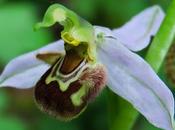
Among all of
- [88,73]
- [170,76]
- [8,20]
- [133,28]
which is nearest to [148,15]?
[133,28]

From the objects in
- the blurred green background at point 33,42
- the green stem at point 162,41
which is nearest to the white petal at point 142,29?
the green stem at point 162,41

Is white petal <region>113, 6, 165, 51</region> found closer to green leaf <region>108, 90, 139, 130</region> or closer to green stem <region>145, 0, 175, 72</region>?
green stem <region>145, 0, 175, 72</region>

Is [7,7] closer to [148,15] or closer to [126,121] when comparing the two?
[148,15]

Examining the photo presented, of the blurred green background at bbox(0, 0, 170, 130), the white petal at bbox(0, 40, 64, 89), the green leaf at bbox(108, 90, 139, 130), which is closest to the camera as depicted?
the green leaf at bbox(108, 90, 139, 130)

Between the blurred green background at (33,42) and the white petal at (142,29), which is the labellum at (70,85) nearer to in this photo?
the white petal at (142,29)

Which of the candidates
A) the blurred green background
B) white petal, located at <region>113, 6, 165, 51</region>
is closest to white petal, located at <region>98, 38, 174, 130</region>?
white petal, located at <region>113, 6, 165, 51</region>

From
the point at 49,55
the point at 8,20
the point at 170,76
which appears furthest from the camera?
the point at 8,20
